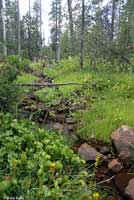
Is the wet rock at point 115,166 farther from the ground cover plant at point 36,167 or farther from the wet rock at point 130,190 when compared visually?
the ground cover plant at point 36,167

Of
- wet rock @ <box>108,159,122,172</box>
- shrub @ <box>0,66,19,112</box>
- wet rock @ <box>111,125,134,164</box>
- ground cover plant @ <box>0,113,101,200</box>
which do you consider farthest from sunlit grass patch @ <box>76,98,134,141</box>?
shrub @ <box>0,66,19,112</box>

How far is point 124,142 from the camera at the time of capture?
4.89 m

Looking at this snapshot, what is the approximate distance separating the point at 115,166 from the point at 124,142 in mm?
424

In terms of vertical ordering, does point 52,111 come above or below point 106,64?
below

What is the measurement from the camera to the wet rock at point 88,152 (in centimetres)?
469

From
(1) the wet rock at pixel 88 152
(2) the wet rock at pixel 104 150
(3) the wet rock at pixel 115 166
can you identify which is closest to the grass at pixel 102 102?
(2) the wet rock at pixel 104 150

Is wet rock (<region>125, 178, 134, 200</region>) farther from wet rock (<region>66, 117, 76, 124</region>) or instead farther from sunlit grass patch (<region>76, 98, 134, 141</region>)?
wet rock (<region>66, 117, 76, 124</region>)

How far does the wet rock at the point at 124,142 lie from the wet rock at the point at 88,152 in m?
0.33

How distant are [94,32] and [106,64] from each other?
1.20 meters

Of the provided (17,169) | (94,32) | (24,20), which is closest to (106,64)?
(94,32)

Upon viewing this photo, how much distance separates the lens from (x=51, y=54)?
45.6 meters

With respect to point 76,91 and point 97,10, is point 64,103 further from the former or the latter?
point 97,10

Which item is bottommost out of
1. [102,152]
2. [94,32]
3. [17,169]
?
[102,152]

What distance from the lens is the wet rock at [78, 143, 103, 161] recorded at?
15.4 ft
